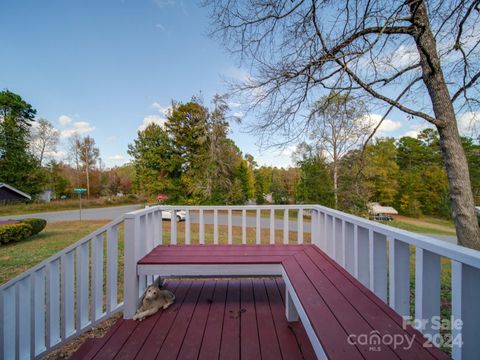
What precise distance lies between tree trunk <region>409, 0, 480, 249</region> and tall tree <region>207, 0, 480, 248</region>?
0.01m

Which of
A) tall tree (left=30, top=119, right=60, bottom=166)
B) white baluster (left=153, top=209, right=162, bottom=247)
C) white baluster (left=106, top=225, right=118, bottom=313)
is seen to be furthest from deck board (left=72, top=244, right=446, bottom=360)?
tall tree (left=30, top=119, right=60, bottom=166)

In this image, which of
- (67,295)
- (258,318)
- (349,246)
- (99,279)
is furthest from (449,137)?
(67,295)

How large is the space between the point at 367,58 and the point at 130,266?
376 cm

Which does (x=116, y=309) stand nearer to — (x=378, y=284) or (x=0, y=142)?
(x=378, y=284)

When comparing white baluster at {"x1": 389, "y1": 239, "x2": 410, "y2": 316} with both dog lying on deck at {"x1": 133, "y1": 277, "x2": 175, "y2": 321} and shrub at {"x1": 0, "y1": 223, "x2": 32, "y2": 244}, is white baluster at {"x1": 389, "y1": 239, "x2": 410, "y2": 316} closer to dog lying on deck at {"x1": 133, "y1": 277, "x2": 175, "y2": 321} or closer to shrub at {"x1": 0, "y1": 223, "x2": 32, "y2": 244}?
dog lying on deck at {"x1": 133, "y1": 277, "x2": 175, "y2": 321}

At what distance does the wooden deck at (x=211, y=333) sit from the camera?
55.0 inches

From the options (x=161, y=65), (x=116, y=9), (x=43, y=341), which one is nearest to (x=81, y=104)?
(x=161, y=65)

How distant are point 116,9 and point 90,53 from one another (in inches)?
78.8

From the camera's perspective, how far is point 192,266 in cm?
196

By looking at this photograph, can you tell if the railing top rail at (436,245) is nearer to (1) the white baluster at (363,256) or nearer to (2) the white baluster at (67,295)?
(1) the white baluster at (363,256)

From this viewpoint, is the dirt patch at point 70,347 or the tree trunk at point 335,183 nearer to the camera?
the dirt patch at point 70,347

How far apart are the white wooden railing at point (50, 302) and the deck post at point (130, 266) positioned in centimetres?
10

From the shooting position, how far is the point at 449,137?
2.94 meters

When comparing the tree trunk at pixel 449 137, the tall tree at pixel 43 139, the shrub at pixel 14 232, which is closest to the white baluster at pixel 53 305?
the tree trunk at pixel 449 137
